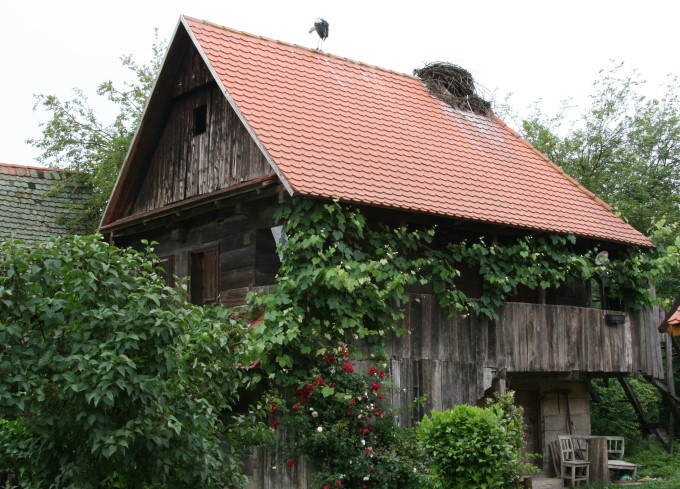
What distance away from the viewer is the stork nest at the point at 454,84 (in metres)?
18.0

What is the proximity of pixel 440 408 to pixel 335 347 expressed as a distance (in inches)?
93.2

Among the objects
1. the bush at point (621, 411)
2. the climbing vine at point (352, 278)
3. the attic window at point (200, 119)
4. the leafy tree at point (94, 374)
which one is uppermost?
the attic window at point (200, 119)

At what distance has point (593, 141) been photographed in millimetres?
27078

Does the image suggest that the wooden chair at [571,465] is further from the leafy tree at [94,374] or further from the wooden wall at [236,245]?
the leafy tree at [94,374]

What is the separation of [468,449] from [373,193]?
Result: 13.0 feet

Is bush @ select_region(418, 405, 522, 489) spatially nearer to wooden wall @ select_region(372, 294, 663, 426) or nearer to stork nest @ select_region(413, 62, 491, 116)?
wooden wall @ select_region(372, 294, 663, 426)

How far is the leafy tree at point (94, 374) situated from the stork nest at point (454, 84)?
11.8 meters

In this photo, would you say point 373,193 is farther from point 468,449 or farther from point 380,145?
point 468,449

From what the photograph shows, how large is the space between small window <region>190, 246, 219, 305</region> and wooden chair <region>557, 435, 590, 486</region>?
23.2ft

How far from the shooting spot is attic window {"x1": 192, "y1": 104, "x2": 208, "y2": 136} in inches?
583

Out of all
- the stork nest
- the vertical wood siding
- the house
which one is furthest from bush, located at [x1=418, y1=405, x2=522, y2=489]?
the stork nest

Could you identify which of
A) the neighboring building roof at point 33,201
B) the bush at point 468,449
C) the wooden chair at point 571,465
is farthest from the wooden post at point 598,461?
the neighboring building roof at point 33,201

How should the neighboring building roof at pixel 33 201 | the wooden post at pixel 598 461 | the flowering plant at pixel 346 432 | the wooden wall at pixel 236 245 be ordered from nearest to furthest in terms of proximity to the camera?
the flowering plant at pixel 346 432 → the wooden wall at pixel 236 245 → the wooden post at pixel 598 461 → the neighboring building roof at pixel 33 201

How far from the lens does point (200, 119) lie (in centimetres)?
1498
